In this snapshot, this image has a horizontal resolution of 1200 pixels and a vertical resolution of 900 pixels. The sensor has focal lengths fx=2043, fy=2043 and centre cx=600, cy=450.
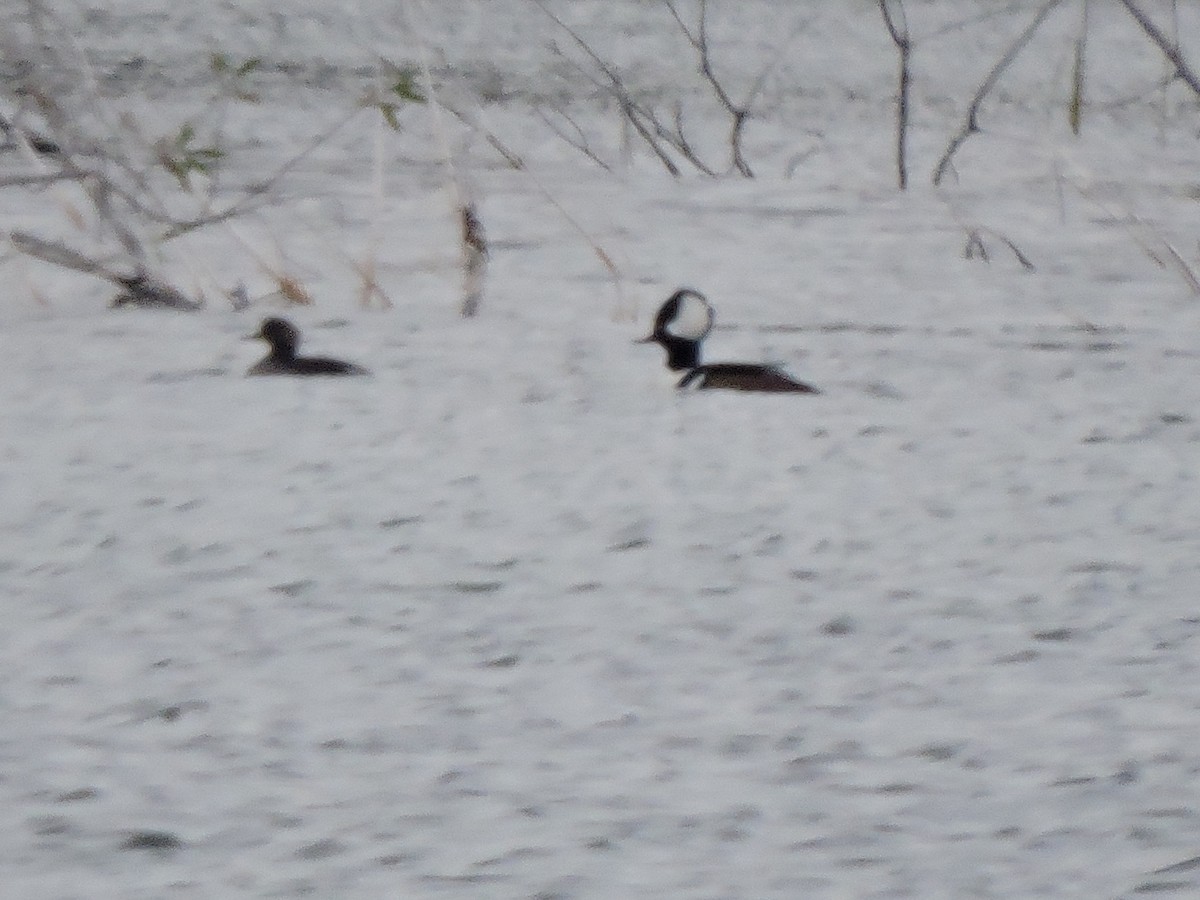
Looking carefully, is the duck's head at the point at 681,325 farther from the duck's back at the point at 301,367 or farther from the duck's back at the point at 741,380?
the duck's back at the point at 301,367

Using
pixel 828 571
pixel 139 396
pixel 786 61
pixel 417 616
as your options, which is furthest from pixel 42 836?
pixel 786 61

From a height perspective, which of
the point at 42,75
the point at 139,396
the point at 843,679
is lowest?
the point at 843,679

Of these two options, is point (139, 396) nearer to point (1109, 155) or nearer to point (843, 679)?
point (843, 679)

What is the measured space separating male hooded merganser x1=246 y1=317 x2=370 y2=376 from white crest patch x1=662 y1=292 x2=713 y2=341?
1.28ft

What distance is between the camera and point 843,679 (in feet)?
4.78

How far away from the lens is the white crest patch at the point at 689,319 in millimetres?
2576

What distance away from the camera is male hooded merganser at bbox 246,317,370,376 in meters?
2.48

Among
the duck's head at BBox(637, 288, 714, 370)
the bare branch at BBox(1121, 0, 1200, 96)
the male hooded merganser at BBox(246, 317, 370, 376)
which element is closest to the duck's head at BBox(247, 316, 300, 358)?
the male hooded merganser at BBox(246, 317, 370, 376)

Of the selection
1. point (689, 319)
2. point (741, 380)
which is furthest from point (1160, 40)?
point (741, 380)

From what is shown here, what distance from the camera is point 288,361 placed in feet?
8.21

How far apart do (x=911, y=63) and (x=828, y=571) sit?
14.1ft

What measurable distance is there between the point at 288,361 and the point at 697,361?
1.64 feet

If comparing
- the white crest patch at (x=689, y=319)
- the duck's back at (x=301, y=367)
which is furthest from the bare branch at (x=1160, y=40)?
the duck's back at (x=301, y=367)

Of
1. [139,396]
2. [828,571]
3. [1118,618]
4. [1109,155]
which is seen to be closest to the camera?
[1118,618]
